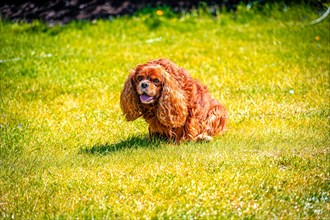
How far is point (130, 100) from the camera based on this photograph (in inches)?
266

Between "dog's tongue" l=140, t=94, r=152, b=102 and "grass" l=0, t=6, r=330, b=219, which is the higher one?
"dog's tongue" l=140, t=94, r=152, b=102

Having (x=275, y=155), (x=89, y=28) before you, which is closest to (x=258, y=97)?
(x=275, y=155)

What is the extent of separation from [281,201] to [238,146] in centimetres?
154

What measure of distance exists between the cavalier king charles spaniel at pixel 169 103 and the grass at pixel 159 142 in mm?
219

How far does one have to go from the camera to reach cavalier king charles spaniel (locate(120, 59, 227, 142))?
657 centimetres

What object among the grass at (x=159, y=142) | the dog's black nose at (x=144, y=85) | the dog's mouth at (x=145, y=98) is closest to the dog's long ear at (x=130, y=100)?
the dog's mouth at (x=145, y=98)

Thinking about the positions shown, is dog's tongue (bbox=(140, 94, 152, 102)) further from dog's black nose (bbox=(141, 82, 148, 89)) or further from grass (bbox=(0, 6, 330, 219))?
grass (bbox=(0, 6, 330, 219))

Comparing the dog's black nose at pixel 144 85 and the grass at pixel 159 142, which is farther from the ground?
the dog's black nose at pixel 144 85

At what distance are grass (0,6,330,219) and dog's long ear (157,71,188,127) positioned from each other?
288mm

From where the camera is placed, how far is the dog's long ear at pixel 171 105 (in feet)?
21.5

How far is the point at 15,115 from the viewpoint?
26.9 ft

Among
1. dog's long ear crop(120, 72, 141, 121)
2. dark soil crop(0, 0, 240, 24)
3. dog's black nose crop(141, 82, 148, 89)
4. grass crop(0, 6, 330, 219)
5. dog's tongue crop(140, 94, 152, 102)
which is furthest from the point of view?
dark soil crop(0, 0, 240, 24)

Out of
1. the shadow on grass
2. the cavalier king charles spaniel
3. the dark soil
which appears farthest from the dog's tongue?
the dark soil

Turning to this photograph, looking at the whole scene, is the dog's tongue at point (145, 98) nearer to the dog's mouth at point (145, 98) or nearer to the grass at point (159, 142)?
the dog's mouth at point (145, 98)
